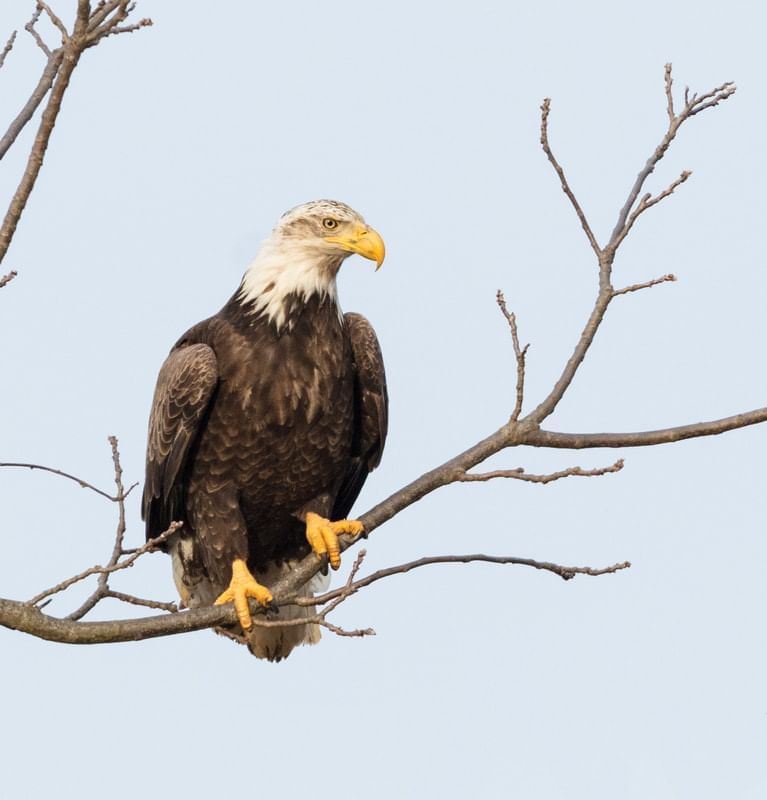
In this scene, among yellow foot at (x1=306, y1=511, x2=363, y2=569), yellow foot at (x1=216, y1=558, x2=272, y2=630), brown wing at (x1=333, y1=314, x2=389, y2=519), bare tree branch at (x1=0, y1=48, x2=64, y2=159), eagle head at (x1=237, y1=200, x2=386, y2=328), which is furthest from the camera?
brown wing at (x1=333, y1=314, x2=389, y2=519)

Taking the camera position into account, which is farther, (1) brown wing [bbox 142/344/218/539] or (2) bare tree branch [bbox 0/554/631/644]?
(1) brown wing [bbox 142/344/218/539]

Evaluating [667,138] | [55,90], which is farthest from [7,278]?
[667,138]

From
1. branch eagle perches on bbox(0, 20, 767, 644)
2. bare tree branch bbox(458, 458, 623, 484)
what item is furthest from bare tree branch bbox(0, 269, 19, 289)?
bare tree branch bbox(458, 458, 623, 484)

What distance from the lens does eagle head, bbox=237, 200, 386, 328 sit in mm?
6547

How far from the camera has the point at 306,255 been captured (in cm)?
665

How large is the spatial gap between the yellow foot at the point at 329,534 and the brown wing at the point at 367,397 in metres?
0.44

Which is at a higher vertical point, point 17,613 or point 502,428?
point 502,428

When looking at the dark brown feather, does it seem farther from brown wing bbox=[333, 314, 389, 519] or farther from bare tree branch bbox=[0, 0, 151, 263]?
bare tree branch bbox=[0, 0, 151, 263]

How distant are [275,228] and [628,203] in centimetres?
200

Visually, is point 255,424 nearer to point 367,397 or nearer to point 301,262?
point 367,397

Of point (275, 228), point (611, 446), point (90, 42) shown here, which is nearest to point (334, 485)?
point (275, 228)

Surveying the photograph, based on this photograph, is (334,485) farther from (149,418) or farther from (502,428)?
(502,428)

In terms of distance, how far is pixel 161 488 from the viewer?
6.68 m

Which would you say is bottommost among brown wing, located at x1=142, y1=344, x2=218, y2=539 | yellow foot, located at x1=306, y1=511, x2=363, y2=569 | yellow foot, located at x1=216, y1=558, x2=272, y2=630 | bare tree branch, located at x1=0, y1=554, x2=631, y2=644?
bare tree branch, located at x1=0, y1=554, x2=631, y2=644
